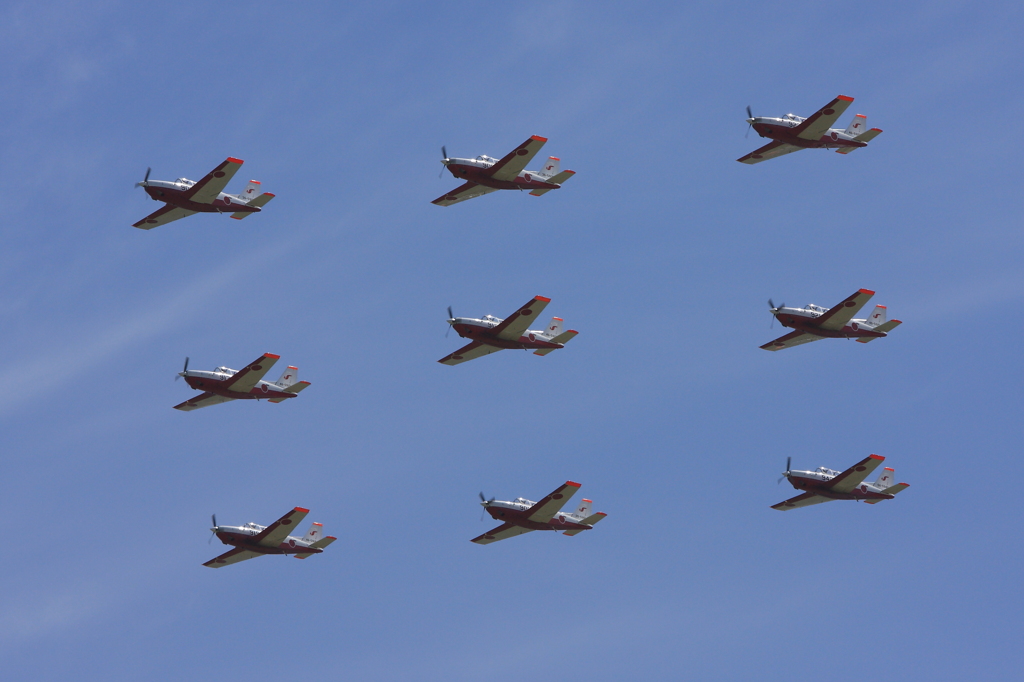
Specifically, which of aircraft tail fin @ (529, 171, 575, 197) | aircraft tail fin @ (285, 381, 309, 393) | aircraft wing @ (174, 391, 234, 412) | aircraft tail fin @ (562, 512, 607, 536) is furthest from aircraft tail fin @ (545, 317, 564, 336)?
aircraft wing @ (174, 391, 234, 412)

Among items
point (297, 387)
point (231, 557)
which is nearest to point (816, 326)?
point (297, 387)

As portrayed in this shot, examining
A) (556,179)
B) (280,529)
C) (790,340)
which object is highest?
(556,179)

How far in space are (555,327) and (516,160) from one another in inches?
524

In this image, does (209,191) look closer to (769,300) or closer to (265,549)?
(265,549)

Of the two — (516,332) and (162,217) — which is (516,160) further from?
(162,217)

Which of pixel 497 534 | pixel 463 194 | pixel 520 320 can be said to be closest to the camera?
pixel 520 320

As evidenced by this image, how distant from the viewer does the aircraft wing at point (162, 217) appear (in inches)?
4656

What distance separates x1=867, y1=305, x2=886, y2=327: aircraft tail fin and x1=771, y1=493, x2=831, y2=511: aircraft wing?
14.7 meters

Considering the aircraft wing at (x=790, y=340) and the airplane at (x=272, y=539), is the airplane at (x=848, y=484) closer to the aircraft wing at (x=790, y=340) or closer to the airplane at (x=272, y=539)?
the aircraft wing at (x=790, y=340)

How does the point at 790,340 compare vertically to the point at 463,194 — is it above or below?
below

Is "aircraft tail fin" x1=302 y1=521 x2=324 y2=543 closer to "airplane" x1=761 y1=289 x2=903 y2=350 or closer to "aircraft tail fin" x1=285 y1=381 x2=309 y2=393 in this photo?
"aircraft tail fin" x1=285 y1=381 x2=309 y2=393

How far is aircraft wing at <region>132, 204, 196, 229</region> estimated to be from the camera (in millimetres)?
118250

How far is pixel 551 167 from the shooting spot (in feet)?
383

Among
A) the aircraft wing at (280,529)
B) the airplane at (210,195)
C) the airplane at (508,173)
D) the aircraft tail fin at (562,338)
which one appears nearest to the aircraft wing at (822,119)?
the airplane at (508,173)
